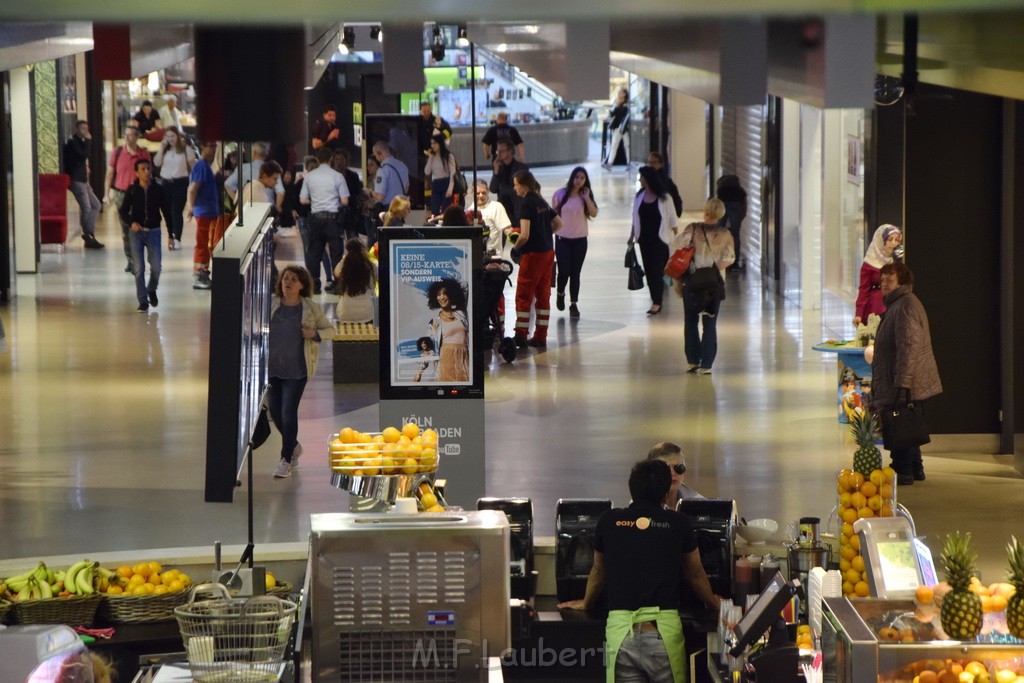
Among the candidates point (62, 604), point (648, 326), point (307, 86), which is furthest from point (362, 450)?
point (648, 326)

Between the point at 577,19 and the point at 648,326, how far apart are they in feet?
52.2

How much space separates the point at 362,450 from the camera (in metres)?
6.41

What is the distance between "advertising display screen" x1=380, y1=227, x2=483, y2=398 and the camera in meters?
8.77

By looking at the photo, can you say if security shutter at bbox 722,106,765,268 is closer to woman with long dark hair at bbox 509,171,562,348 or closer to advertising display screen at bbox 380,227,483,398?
woman with long dark hair at bbox 509,171,562,348

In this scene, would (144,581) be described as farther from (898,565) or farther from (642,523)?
(898,565)

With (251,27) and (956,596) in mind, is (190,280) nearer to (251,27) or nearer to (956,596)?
(956,596)

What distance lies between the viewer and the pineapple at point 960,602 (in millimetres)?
4879

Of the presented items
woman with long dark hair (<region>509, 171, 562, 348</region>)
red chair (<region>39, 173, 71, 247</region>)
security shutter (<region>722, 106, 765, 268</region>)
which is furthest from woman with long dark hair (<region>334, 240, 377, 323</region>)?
red chair (<region>39, 173, 71, 247</region>)

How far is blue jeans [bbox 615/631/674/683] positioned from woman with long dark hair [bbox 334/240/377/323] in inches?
276

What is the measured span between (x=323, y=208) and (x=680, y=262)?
20.3ft

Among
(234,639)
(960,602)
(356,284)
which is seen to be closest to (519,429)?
(356,284)

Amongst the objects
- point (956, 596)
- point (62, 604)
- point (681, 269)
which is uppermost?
point (681, 269)

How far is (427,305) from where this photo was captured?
28.9 ft

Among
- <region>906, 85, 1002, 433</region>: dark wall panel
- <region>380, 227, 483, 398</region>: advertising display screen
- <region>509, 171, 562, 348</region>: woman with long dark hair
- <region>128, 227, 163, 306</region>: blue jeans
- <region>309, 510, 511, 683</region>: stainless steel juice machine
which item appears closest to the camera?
<region>309, 510, 511, 683</region>: stainless steel juice machine
